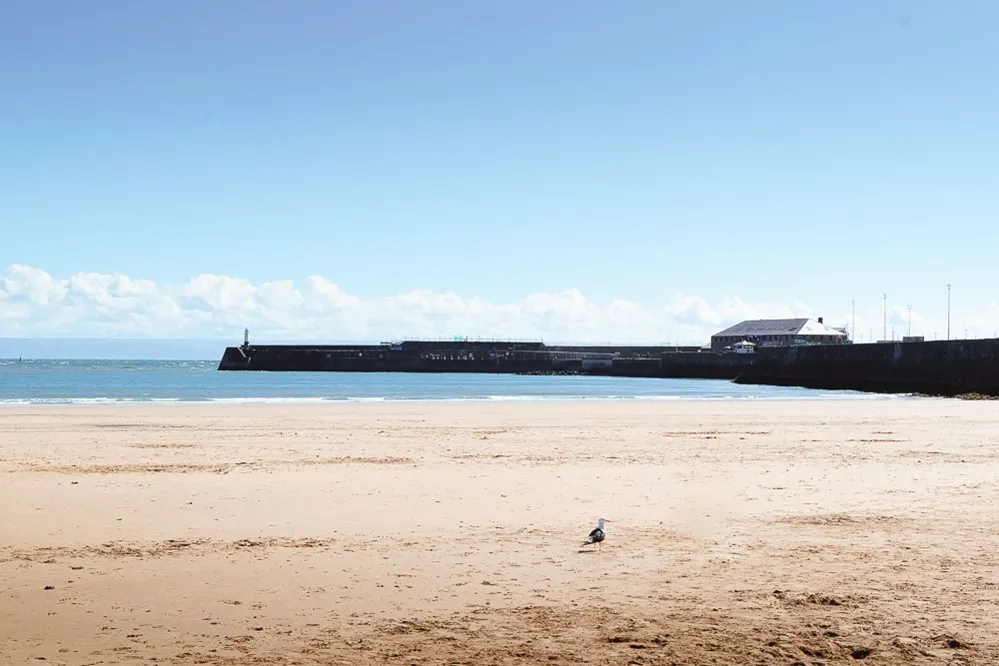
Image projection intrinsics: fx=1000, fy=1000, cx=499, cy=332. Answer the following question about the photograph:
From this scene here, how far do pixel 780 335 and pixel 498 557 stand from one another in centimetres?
11894

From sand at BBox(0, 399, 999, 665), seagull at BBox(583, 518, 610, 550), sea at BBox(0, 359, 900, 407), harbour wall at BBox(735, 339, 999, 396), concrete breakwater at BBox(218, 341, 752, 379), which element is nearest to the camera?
sand at BBox(0, 399, 999, 665)

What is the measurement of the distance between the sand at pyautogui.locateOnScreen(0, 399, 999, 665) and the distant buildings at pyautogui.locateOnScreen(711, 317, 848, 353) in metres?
105

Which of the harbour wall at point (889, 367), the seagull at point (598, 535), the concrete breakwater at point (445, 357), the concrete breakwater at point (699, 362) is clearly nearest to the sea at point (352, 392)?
the harbour wall at point (889, 367)

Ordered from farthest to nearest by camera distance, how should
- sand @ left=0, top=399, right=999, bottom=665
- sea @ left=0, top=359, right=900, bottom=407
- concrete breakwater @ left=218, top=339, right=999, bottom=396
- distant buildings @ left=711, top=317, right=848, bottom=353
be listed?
distant buildings @ left=711, top=317, right=848, bottom=353, concrete breakwater @ left=218, top=339, right=999, bottom=396, sea @ left=0, top=359, right=900, bottom=407, sand @ left=0, top=399, right=999, bottom=665

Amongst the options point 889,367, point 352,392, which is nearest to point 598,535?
point 352,392

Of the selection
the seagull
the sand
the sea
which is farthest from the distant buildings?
the seagull

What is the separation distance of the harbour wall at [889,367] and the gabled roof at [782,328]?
3297cm

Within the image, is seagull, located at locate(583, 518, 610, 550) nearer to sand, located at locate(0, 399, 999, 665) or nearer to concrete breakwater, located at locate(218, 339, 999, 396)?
sand, located at locate(0, 399, 999, 665)

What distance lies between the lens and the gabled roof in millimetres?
121438

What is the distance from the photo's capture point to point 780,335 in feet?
402

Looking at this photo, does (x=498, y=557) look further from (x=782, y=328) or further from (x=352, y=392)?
(x=782, y=328)

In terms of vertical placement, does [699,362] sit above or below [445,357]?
below

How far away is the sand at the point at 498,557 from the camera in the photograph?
6.27m

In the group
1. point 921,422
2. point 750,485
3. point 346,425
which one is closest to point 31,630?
point 750,485
